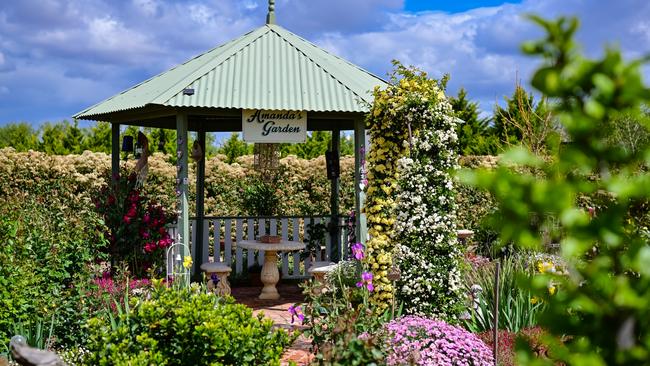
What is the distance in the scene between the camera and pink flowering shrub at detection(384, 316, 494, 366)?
539 centimetres

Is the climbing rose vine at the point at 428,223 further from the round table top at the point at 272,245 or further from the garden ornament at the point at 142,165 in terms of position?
the garden ornament at the point at 142,165

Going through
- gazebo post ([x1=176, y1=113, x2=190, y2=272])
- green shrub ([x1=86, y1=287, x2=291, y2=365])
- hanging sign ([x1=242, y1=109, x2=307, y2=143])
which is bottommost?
green shrub ([x1=86, y1=287, x2=291, y2=365])

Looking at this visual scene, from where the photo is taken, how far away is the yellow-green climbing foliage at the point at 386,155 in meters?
7.72

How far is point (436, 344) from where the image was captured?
220 inches

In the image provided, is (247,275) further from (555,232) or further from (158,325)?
(555,232)

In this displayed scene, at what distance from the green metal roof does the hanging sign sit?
6.7 inches

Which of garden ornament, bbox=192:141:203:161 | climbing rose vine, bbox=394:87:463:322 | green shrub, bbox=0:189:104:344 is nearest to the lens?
green shrub, bbox=0:189:104:344

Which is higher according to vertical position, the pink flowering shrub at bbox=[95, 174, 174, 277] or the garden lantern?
the garden lantern

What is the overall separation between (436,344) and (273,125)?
4235 mm

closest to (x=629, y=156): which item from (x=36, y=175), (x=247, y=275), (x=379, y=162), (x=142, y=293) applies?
(x=142, y=293)

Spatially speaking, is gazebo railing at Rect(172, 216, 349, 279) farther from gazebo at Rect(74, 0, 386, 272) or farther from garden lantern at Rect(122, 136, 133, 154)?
garden lantern at Rect(122, 136, 133, 154)

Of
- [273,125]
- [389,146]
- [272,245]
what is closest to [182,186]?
[273,125]

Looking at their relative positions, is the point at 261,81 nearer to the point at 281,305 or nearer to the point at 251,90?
the point at 251,90

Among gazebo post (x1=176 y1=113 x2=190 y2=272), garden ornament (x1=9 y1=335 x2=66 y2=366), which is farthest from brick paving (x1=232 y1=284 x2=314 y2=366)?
garden ornament (x1=9 y1=335 x2=66 y2=366)
